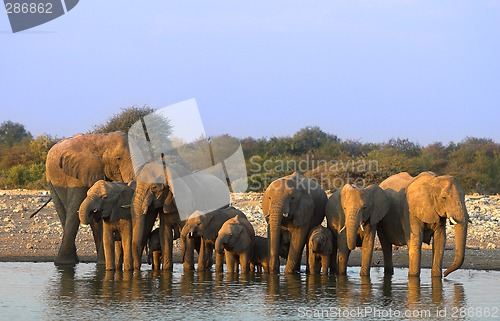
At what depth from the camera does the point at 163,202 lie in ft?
52.7

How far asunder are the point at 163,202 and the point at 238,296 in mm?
3476

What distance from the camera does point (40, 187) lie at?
3766 cm

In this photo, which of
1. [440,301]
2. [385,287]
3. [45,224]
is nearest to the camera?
[440,301]

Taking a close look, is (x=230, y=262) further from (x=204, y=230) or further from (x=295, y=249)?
(x=295, y=249)

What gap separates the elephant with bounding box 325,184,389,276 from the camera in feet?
49.0

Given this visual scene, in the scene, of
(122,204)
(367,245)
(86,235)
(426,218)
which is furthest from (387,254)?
(86,235)

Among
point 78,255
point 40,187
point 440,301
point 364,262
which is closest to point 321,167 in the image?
point 40,187

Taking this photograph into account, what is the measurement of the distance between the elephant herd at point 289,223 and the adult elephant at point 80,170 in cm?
46

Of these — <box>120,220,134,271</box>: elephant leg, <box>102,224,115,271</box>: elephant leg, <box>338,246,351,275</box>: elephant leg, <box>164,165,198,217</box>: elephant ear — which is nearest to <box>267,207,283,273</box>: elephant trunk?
Answer: <box>338,246,351,275</box>: elephant leg

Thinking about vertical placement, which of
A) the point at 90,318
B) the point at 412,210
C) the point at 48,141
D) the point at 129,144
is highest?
the point at 48,141

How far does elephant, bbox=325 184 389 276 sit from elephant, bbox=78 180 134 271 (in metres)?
3.01

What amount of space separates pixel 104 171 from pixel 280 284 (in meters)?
4.86

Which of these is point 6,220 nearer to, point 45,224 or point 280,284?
point 45,224

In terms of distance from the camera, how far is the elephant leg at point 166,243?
52.9 ft
